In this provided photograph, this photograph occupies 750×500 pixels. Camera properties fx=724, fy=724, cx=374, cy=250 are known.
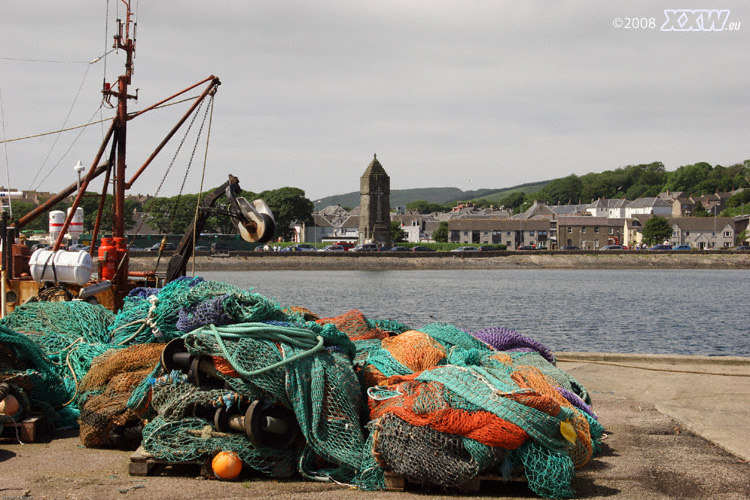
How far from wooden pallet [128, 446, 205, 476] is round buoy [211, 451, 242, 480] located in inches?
5.7

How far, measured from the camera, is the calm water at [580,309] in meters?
24.4

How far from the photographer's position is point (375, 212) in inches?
4683

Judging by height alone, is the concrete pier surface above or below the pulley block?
below

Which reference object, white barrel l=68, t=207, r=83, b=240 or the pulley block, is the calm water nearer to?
white barrel l=68, t=207, r=83, b=240

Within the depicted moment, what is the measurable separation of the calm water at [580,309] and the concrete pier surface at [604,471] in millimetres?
14460

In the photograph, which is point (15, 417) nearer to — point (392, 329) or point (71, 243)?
point (392, 329)

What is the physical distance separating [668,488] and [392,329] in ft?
12.1

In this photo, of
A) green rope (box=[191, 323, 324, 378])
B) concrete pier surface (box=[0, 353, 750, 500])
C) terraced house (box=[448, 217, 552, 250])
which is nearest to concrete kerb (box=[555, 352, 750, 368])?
concrete pier surface (box=[0, 353, 750, 500])

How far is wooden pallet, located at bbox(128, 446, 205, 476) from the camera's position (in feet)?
16.8

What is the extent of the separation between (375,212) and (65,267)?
109 meters

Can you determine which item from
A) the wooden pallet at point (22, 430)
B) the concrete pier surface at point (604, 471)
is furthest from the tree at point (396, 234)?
the wooden pallet at point (22, 430)

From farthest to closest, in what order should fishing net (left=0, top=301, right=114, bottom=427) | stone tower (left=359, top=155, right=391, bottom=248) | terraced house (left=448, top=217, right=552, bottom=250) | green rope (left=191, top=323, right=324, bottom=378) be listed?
terraced house (left=448, top=217, right=552, bottom=250), stone tower (left=359, top=155, right=391, bottom=248), fishing net (left=0, top=301, right=114, bottom=427), green rope (left=191, top=323, right=324, bottom=378)

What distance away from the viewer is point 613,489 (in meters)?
5.01

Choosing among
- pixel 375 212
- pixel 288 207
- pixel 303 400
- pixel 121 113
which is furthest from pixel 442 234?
pixel 303 400
